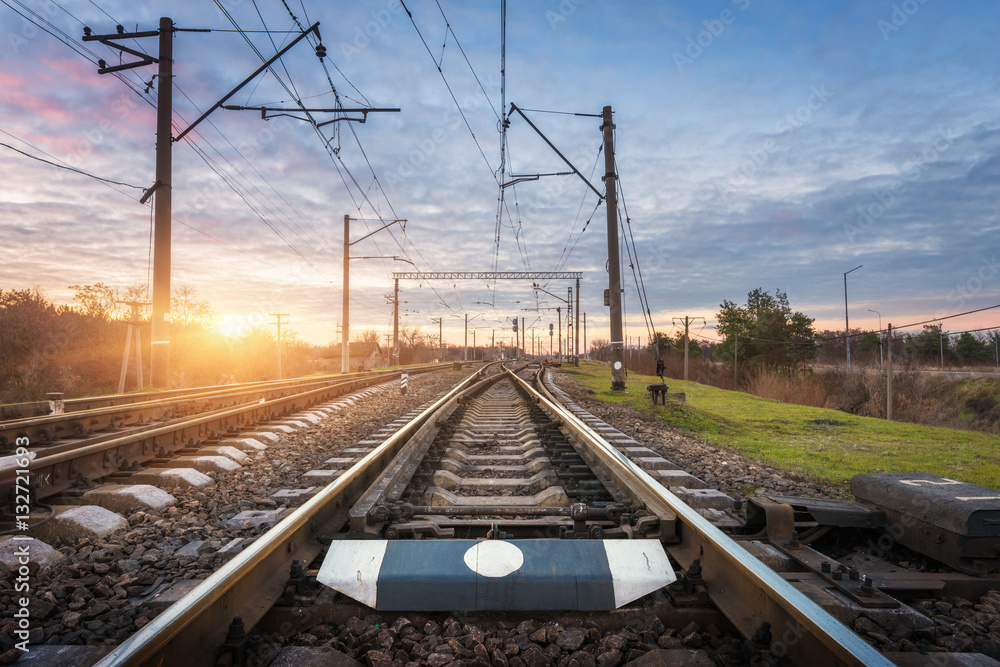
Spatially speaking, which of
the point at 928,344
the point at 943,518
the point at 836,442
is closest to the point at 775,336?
the point at 928,344

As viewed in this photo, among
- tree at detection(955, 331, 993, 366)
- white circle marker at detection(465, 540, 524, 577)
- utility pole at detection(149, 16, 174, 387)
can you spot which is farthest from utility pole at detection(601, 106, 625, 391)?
tree at detection(955, 331, 993, 366)

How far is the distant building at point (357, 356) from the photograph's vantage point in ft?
215

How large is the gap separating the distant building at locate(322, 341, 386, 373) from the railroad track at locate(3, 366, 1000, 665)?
62333 millimetres

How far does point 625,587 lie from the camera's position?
7.22 feet

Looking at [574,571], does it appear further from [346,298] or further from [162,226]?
[346,298]

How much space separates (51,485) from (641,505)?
14.6 ft

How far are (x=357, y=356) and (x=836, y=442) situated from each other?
6260 cm

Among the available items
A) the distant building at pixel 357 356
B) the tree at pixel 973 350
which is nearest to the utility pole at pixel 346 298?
the distant building at pixel 357 356

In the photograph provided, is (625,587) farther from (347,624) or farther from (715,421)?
(715,421)

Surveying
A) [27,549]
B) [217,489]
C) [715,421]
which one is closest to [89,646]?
[27,549]

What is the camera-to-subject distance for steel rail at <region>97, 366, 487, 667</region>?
152cm

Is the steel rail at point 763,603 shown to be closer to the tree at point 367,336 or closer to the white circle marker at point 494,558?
the white circle marker at point 494,558

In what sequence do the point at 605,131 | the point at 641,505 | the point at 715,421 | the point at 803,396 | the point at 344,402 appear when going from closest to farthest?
the point at 641,505
the point at 715,421
the point at 344,402
the point at 605,131
the point at 803,396

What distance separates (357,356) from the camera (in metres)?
66.2
